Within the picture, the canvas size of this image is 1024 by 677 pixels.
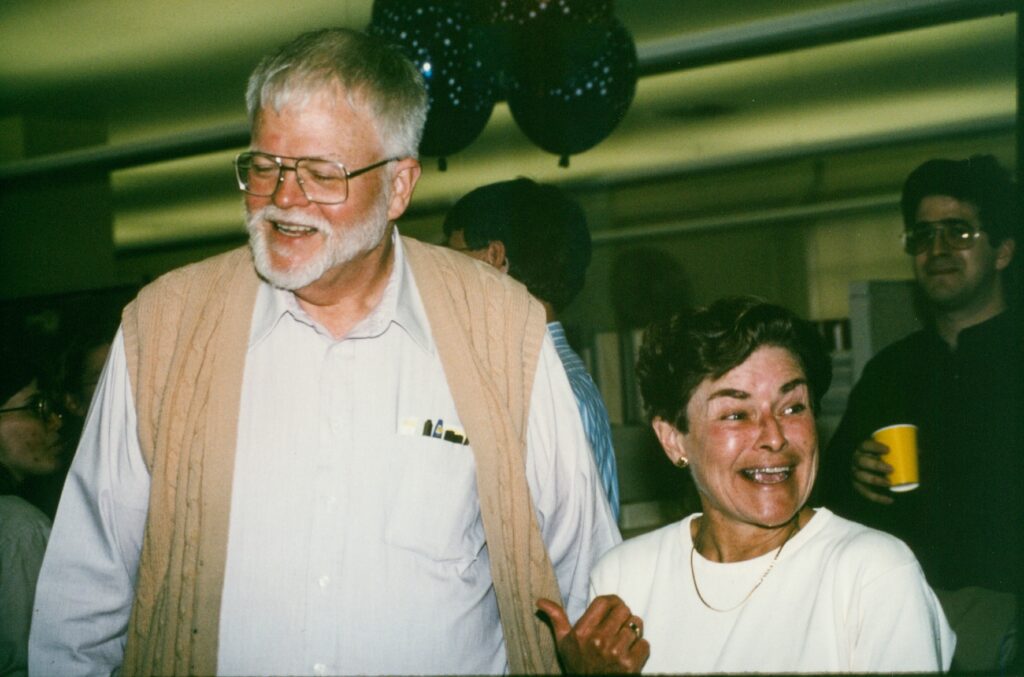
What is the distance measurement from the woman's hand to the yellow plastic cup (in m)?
0.81

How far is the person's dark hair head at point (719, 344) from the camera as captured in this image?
165cm

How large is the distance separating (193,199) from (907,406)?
32.1ft

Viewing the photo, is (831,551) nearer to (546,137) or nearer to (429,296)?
(429,296)

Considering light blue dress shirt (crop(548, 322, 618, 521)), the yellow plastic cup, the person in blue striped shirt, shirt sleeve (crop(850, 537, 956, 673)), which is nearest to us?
shirt sleeve (crop(850, 537, 956, 673))

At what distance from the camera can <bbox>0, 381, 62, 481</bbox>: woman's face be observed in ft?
8.35

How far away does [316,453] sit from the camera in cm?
160

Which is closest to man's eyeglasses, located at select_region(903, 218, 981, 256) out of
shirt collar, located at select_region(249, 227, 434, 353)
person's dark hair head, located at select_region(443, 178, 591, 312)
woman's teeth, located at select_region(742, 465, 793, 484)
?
person's dark hair head, located at select_region(443, 178, 591, 312)

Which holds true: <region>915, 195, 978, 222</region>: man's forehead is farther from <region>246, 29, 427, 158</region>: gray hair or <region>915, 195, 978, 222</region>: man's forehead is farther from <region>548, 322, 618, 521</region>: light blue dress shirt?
<region>246, 29, 427, 158</region>: gray hair

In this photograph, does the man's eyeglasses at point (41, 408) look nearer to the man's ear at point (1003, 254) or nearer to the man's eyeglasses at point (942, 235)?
the man's eyeglasses at point (942, 235)

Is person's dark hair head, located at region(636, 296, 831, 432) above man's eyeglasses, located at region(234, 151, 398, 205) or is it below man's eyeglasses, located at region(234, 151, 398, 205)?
below

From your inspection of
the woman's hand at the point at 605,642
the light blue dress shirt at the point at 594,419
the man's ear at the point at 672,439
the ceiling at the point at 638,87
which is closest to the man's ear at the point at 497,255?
the light blue dress shirt at the point at 594,419

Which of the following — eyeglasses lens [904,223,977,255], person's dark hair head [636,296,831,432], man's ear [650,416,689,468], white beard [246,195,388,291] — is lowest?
man's ear [650,416,689,468]

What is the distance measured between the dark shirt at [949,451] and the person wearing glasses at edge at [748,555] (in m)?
0.76

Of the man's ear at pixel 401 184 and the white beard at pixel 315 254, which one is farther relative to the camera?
the man's ear at pixel 401 184
